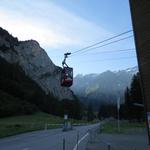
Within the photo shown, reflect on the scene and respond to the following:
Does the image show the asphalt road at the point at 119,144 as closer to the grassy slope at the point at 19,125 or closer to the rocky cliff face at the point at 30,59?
the grassy slope at the point at 19,125

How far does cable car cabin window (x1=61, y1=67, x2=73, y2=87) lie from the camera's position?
21.6 meters

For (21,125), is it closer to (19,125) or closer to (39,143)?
(19,125)

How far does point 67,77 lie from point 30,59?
6665 inches

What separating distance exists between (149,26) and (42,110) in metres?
131

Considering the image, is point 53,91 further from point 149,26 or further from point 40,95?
point 149,26

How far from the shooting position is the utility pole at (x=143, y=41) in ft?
54.2

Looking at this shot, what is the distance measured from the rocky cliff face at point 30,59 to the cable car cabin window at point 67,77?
13919 cm

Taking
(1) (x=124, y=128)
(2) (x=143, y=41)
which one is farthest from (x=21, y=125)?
(2) (x=143, y=41)

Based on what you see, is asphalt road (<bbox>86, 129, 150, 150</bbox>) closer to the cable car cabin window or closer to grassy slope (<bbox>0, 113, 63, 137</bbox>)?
the cable car cabin window

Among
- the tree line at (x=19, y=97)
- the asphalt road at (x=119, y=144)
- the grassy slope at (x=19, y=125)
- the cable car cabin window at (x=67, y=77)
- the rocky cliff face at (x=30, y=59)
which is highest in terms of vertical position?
the rocky cliff face at (x=30, y=59)

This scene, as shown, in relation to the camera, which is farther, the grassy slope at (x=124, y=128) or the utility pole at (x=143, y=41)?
the grassy slope at (x=124, y=128)

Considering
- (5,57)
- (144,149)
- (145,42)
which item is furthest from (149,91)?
(5,57)

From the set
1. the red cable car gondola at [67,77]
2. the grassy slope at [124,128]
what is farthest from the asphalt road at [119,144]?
the grassy slope at [124,128]

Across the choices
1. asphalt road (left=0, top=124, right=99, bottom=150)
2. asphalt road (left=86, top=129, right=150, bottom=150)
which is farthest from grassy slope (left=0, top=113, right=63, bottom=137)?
asphalt road (left=86, top=129, right=150, bottom=150)
